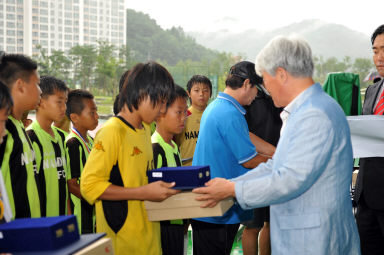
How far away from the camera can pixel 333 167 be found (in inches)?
58.8

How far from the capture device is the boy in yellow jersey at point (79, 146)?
8.68 ft

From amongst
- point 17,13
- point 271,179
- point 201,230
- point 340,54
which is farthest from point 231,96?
point 340,54

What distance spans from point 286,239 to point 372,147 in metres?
0.96

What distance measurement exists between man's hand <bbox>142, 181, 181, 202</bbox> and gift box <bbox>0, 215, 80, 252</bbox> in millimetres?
518

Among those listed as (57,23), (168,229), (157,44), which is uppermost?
(57,23)

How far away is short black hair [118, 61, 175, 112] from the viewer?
1.74 metres

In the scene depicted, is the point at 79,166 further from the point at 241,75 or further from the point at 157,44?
the point at 157,44

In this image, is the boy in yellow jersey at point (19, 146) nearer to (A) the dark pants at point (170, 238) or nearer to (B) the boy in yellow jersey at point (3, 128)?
(B) the boy in yellow jersey at point (3, 128)

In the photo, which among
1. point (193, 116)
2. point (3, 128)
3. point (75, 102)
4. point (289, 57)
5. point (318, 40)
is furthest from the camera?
point (318, 40)

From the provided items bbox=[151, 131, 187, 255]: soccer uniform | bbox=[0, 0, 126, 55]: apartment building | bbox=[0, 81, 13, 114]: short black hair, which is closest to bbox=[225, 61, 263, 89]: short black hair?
bbox=[151, 131, 187, 255]: soccer uniform

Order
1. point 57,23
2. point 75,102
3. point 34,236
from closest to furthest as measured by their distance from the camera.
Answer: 1. point 34,236
2. point 75,102
3. point 57,23

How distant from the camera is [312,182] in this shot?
1482mm

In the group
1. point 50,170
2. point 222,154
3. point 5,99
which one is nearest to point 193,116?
point 222,154

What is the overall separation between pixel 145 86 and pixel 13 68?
63 centimetres
